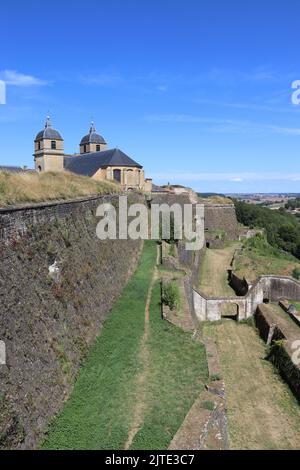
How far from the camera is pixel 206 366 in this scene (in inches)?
430

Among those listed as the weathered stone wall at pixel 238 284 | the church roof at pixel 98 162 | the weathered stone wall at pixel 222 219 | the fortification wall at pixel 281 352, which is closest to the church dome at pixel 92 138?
the church roof at pixel 98 162

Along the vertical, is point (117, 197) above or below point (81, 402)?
above

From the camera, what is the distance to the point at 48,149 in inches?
1390

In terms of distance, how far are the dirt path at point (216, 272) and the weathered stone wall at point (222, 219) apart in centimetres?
503

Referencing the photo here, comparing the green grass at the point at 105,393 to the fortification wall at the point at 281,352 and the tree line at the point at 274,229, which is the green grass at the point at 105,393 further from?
the tree line at the point at 274,229

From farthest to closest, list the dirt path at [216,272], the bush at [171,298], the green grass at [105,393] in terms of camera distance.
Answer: the dirt path at [216,272] → the bush at [171,298] → the green grass at [105,393]

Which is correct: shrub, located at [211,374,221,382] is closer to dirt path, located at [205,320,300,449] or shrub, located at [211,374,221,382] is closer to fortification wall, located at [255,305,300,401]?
dirt path, located at [205,320,300,449]

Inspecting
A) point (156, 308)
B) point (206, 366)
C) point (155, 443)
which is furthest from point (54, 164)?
point (155, 443)

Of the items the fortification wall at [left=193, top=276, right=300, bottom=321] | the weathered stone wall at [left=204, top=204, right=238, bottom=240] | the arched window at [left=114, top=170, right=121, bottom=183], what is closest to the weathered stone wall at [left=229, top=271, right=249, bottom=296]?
the fortification wall at [left=193, top=276, right=300, bottom=321]

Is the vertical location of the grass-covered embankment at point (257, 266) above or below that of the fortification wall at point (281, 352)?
above

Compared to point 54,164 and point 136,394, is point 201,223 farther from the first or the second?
point 136,394

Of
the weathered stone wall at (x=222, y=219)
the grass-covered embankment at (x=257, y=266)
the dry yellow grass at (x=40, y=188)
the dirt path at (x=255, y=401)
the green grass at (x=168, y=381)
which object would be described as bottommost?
the dirt path at (x=255, y=401)

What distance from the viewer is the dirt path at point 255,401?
11.0 m
